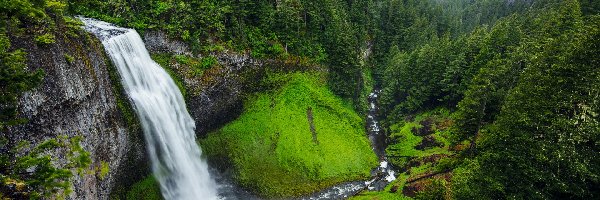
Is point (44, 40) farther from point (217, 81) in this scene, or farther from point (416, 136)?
point (416, 136)

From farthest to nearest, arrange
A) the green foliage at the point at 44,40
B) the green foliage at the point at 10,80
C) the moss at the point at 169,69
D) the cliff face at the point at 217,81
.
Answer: the cliff face at the point at 217,81 → the moss at the point at 169,69 → the green foliage at the point at 44,40 → the green foliage at the point at 10,80

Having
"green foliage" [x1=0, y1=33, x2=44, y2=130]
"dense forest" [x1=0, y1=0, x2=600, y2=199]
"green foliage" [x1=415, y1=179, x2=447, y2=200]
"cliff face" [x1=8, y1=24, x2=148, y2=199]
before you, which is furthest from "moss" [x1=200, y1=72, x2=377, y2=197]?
"green foliage" [x1=0, y1=33, x2=44, y2=130]

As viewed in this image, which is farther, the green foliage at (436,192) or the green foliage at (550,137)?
the green foliage at (436,192)

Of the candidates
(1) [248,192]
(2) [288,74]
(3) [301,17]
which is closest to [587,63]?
(1) [248,192]

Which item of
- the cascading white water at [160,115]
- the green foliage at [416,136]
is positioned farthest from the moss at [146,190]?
the green foliage at [416,136]

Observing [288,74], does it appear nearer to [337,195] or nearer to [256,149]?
[256,149]

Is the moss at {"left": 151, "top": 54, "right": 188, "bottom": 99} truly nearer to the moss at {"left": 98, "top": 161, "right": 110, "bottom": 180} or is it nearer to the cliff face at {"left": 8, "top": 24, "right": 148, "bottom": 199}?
the cliff face at {"left": 8, "top": 24, "right": 148, "bottom": 199}

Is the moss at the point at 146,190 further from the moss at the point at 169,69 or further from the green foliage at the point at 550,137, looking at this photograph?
the green foliage at the point at 550,137
